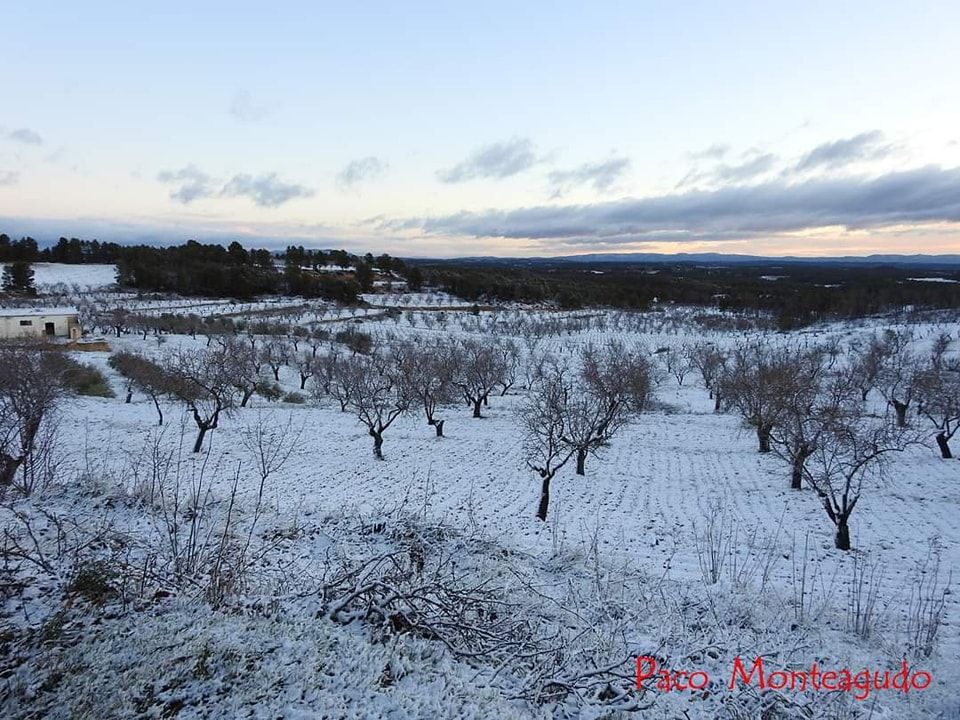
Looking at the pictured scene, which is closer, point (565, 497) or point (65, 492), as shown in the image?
point (65, 492)

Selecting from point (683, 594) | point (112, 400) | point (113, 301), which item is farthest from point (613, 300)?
point (683, 594)

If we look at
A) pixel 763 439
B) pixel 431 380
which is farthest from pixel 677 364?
pixel 431 380

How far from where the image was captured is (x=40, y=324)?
4734 centimetres

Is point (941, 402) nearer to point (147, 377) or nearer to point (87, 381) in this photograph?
point (147, 377)

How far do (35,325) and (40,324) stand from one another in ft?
1.29

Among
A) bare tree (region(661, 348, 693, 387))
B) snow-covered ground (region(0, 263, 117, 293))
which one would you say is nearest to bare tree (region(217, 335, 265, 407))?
bare tree (region(661, 348, 693, 387))

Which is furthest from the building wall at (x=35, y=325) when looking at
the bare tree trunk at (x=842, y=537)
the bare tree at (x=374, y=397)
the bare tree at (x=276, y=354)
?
the bare tree trunk at (x=842, y=537)

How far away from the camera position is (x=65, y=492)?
8.43 metres

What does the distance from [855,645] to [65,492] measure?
11495mm

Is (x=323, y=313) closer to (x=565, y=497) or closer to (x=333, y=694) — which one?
(x=565, y=497)

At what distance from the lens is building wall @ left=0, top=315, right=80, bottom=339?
46000mm

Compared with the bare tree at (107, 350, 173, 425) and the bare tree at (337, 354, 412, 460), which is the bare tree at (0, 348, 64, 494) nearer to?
the bare tree at (107, 350, 173, 425)

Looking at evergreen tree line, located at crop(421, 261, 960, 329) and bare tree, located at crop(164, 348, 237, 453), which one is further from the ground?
evergreen tree line, located at crop(421, 261, 960, 329)

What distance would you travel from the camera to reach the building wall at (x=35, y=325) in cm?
4600
